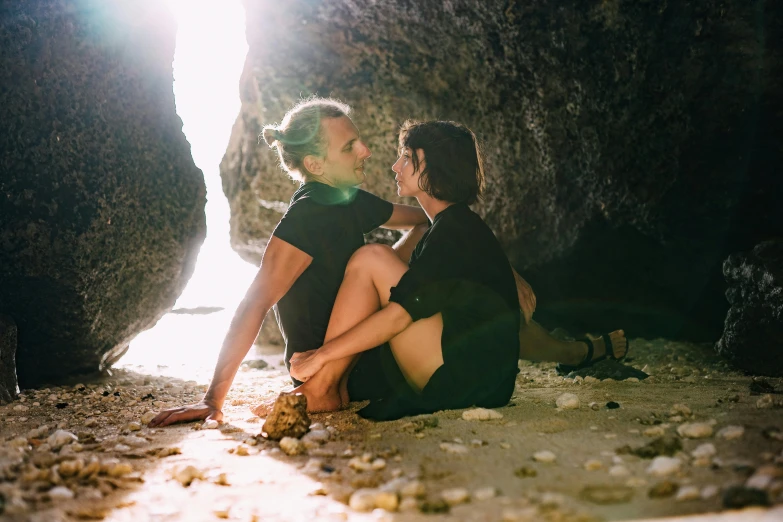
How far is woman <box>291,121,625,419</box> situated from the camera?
9.26ft

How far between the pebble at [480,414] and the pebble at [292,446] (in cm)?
80

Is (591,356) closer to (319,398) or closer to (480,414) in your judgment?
(480,414)

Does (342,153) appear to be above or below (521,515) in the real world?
above

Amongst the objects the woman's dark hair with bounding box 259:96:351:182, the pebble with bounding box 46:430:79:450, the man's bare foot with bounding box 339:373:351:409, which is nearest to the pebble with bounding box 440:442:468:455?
the man's bare foot with bounding box 339:373:351:409

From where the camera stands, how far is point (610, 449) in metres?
2.13

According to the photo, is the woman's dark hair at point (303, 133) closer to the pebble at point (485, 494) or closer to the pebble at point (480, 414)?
the pebble at point (480, 414)

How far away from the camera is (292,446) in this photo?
96.4 inches

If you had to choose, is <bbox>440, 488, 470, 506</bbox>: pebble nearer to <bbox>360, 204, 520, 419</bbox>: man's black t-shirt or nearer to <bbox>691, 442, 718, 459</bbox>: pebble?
<bbox>691, 442, 718, 459</bbox>: pebble

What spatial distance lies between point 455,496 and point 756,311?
3.29m

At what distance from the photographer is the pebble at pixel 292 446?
96.3 inches

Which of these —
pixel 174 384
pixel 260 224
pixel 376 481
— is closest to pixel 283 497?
pixel 376 481

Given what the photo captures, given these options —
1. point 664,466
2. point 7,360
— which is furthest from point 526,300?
point 7,360

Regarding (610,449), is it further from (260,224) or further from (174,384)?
(260,224)

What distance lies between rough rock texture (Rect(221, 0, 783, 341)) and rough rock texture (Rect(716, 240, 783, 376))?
0.93 feet
